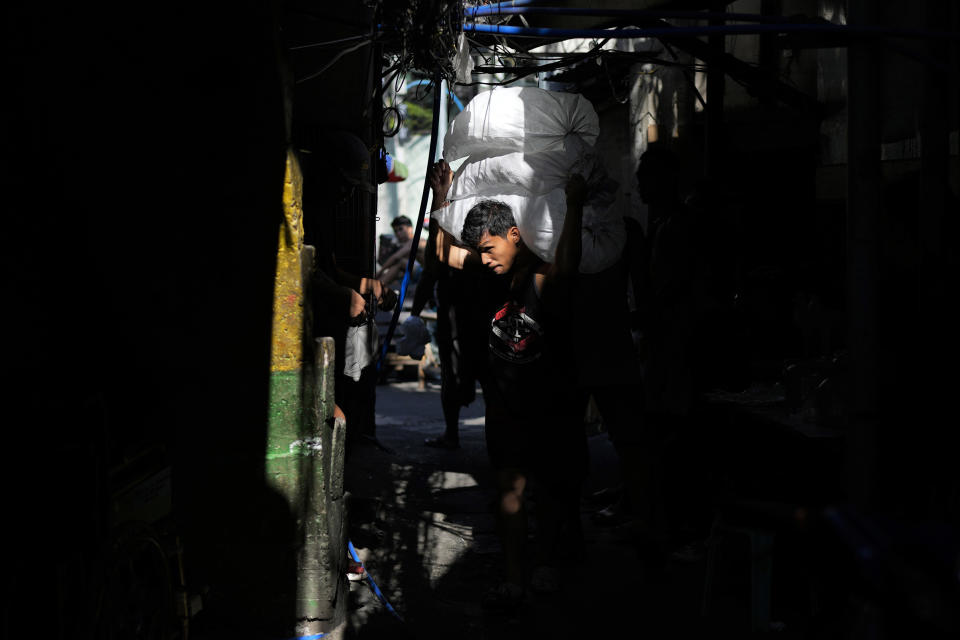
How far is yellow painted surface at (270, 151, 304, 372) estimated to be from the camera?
3934 millimetres

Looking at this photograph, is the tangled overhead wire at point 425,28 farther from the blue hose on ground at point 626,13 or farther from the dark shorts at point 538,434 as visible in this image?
the dark shorts at point 538,434

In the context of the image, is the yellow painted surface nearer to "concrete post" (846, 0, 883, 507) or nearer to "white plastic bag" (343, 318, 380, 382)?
"concrete post" (846, 0, 883, 507)

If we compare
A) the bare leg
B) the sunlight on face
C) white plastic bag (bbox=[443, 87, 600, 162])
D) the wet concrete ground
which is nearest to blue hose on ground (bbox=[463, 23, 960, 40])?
white plastic bag (bbox=[443, 87, 600, 162])

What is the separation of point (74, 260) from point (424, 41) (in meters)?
2.04

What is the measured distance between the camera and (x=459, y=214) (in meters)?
5.48

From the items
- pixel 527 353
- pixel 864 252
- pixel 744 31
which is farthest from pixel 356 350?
pixel 864 252

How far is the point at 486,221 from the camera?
4.68m

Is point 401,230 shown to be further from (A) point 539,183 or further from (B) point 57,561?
(B) point 57,561

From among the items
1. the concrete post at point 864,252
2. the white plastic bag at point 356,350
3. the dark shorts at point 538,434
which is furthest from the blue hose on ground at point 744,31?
the white plastic bag at point 356,350

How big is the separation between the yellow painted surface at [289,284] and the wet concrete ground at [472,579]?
50.5 inches

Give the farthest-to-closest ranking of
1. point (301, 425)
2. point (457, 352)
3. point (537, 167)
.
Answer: point (457, 352) → point (537, 167) → point (301, 425)

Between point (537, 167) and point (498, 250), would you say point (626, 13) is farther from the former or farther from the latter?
point (498, 250)

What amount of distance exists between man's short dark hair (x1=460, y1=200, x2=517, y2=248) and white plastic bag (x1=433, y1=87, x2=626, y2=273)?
1.34 feet

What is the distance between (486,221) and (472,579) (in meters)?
1.90
